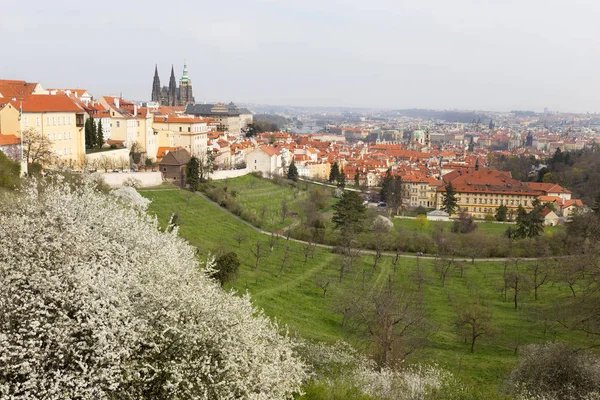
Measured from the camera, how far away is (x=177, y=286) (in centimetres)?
1046

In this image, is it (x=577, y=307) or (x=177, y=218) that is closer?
(x=577, y=307)

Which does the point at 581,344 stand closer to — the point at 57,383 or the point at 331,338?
the point at 331,338

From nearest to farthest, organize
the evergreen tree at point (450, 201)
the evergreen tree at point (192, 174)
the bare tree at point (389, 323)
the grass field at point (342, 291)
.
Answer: the bare tree at point (389, 323)
the grass field at point (342, 291)
the evergreen tree at point (192, 174)
the evergreen tree at point (450, 201)

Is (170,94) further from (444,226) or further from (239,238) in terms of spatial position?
(239,238)

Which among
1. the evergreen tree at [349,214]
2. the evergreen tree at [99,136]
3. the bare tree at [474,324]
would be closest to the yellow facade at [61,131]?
the evergreen tree at [99,136]

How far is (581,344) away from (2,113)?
27.7 m

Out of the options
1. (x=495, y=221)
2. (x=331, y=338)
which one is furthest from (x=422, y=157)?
(x=331, y=338)

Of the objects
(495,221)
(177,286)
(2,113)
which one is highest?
(2,113)

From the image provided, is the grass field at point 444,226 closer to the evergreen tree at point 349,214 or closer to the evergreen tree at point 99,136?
the evergreen tree at point 349,214

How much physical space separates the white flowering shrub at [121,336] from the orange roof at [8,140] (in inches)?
800

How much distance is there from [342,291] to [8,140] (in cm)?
1722

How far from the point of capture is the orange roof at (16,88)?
1382 inches

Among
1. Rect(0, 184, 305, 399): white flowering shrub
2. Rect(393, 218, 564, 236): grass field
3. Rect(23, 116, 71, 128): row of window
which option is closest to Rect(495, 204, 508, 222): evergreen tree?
Rect(393, 218, 564, 236): grass field

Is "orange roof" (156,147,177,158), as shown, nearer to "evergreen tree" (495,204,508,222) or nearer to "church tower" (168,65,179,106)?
"evergreen tree" (495,204,508,222)
